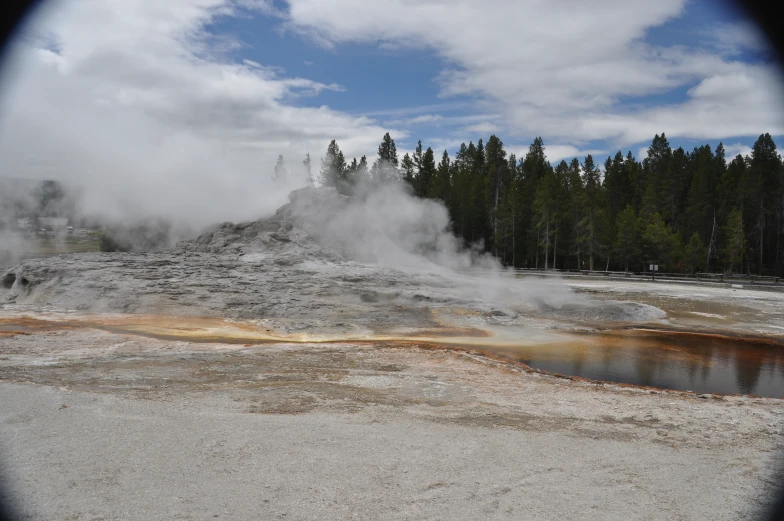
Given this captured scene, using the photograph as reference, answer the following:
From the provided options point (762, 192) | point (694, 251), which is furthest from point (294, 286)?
point (762, 192)

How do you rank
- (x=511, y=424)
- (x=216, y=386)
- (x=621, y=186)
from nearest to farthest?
1. (x=511, y=424)
2. (x=216, y=386)
3. (x=621, y=186)

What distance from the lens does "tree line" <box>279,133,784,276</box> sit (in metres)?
47.2

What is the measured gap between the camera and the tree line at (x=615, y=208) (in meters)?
47.2

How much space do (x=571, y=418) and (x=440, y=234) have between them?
33.2 metres

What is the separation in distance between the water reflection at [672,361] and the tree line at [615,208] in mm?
31688

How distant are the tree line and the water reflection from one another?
31.7 metres

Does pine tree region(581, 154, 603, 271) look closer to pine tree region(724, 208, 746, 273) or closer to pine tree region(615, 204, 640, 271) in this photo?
pine tree region(615, 204, 640, 271)

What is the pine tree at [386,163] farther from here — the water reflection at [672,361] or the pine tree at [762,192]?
the water reflection at [672,361]

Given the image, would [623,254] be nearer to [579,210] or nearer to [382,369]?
[579,210]

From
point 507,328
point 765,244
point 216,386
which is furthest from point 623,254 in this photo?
point 216,386

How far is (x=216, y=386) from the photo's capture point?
32.0ft

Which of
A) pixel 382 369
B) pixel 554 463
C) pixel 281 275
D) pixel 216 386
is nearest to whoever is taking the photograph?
pixel 554 463

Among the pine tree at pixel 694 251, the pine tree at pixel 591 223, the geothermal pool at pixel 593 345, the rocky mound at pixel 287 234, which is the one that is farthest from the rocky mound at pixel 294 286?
the pine tree at pixel 694 251

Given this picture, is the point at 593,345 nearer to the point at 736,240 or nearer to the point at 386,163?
the point at 736,240
